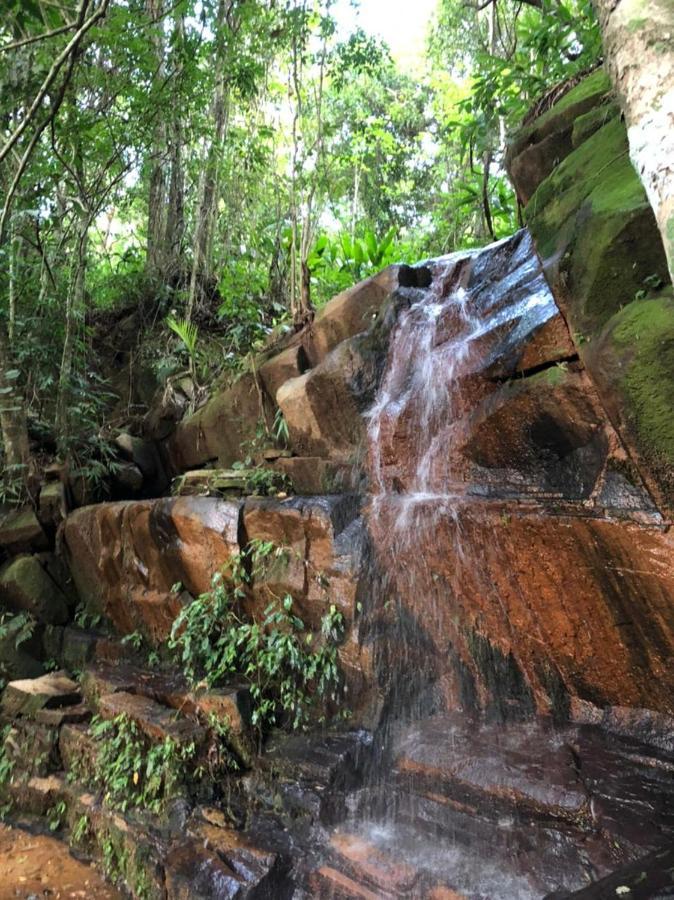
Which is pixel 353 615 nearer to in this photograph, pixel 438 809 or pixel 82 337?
pixel 438 809

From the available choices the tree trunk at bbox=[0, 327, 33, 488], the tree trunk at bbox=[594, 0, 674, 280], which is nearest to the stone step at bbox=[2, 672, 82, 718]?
the tree trunk at bbox=[0, 327, 33, 488]

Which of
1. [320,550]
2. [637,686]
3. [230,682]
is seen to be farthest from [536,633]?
[230,682]

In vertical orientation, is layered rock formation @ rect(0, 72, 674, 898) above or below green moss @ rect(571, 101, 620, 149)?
below

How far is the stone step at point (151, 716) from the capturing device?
4.50 m

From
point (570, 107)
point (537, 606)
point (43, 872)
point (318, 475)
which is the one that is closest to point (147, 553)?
point (318, 475)

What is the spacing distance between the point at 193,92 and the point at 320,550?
6197mm

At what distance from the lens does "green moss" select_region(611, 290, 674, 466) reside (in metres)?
2.93

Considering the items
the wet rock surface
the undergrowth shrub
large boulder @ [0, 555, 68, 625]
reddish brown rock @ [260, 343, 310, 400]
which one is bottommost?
the wet rock surface

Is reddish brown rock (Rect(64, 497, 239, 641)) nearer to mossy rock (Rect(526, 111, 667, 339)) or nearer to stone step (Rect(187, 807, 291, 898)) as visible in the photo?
stone step (Rect(187, 807, 291, 898))

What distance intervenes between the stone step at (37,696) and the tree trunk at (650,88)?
6.20 metres

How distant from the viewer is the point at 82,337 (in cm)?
941

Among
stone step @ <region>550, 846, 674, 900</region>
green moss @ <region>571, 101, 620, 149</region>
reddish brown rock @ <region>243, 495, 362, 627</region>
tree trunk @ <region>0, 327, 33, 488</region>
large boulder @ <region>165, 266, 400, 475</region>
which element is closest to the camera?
stone step @ <region>550, 846, 674, 900</region>

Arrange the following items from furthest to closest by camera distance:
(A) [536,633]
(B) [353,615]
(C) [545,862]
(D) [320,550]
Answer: (D) [320,550], (B) [353,615], (A) [536,633], (C) [545,862]

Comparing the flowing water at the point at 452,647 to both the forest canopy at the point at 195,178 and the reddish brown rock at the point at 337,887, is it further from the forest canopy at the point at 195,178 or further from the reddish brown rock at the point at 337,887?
the forest canopy at the point at 195,178
